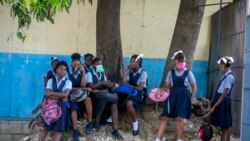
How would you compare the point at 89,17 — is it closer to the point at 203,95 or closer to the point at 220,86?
the point at 203,95

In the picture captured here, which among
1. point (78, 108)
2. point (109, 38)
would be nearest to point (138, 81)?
point (78, 108)

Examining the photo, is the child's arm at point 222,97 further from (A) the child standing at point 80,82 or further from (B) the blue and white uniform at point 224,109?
(A) the child standing at point 80,82

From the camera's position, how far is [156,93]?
27.4 ft

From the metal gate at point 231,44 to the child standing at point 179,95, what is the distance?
1228 millimetres

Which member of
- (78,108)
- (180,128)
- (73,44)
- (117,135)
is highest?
(73,44)

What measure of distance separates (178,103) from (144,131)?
3.65 ft

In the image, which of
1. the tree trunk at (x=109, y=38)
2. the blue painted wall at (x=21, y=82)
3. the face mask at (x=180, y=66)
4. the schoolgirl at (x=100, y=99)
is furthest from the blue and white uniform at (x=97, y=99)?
the blue painted wall at (x=21, y=82)

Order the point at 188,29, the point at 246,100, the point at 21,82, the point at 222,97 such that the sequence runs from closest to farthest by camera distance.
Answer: the point at 246,100 → the point at 222,97 → the point at 188,29 → the point at 21,82

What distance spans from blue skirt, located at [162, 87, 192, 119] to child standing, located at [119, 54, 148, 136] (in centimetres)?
71

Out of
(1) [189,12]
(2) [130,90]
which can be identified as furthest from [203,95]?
(2) [130,90]

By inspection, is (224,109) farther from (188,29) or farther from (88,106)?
(88,106)

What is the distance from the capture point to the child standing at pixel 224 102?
25.7 feet

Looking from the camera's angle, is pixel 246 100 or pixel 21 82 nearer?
pixel 246 100

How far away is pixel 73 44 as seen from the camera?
11.0 m
